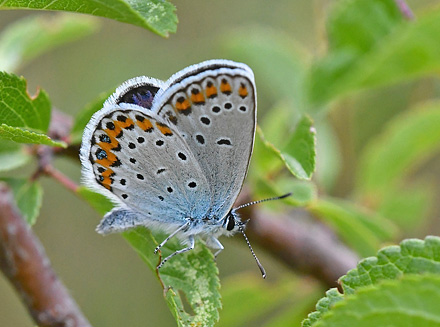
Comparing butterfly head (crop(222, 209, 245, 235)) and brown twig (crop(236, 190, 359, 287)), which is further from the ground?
butterfly head (crop(222, 209, 245, 235))

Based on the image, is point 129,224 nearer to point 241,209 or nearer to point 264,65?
point 241,209

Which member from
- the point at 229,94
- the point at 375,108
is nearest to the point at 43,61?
the point at 375,108

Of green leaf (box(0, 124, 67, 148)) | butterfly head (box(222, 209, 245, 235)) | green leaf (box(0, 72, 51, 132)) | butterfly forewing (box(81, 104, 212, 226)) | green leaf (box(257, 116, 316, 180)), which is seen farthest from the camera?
butterfly head (box(222, 209, 245, 235))

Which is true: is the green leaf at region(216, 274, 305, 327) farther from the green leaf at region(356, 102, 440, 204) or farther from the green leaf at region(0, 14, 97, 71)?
the green leaf at region(0, 14, 97, 71)

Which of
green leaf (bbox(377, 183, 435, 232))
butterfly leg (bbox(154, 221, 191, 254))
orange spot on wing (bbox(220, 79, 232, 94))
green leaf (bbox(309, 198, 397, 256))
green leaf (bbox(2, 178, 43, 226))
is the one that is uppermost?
orange spot on wing (bbox(220, 79, 232, 94))

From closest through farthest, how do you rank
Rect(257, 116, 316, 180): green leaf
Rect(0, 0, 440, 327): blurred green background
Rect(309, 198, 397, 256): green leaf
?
1. Rect(257, 116, 316, 180): green leaf
2. Rect(309, 198, 397, 256): green leaf
3. Rect(0, 0, 440, 327): blurred green background

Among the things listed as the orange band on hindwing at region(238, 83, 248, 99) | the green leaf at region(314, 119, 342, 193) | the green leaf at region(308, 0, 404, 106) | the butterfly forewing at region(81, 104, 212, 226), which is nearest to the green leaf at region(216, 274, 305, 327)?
the green leaf at region(314, 119, 342, 193)

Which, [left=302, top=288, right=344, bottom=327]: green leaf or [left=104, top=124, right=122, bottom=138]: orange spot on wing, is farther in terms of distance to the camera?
[left=104, top=124, right=122, bottom=138]: orange spot on wing

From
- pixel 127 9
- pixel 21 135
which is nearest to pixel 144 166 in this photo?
pixel 21 135
